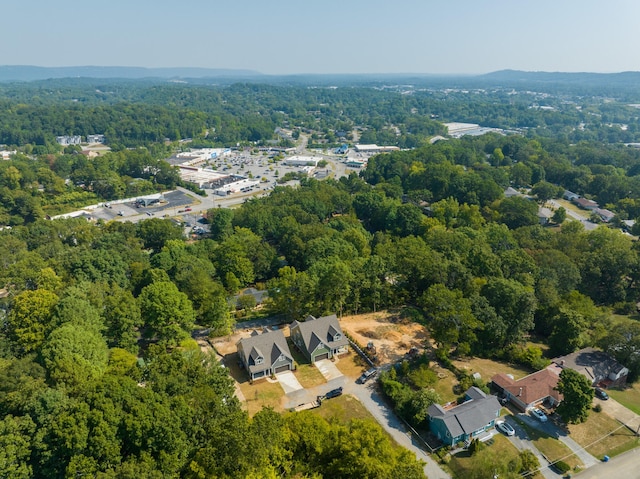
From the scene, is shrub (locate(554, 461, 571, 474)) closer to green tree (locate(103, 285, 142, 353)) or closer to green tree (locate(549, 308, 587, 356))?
green tree (locate(549, 308, 587, 356))

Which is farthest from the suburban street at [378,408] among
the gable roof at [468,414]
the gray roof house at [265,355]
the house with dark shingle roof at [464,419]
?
the gray roof house at [265,355]

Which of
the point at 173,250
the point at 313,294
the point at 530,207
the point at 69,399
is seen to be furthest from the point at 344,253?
the point at 530,207

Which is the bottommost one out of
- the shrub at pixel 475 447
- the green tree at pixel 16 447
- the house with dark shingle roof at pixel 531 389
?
the shrub at pixel 475 447

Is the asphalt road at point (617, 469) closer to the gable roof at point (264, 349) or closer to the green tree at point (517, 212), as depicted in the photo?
the gable roof at point (264, 349)

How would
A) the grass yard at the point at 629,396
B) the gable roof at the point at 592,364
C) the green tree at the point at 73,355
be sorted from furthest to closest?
the gable roof at the point at 592,364 → the grass yard at the point at 629,396 → the green tree at the point at 73,355

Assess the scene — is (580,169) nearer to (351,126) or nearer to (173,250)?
(173,250)

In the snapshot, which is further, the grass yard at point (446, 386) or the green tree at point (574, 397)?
the grass yard at point (446, 386)
